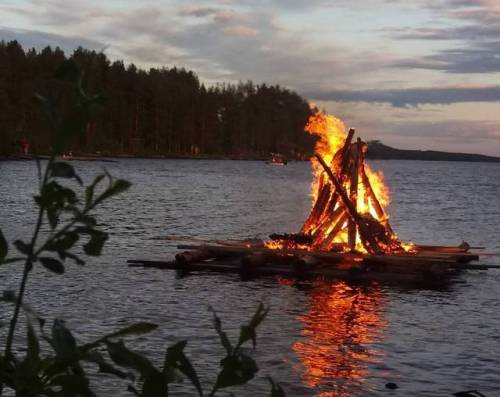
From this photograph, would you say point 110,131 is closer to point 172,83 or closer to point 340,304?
point 172,83

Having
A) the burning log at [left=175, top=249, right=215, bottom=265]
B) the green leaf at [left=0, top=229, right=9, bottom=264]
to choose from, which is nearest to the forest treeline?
the burning log at [left=175, top=249, right=215, bottom=265]

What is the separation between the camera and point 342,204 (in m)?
24.0

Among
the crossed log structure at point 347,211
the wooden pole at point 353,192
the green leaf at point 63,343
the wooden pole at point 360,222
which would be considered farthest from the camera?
the wooden pole at point 353,192

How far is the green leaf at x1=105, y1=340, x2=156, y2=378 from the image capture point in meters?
2.04

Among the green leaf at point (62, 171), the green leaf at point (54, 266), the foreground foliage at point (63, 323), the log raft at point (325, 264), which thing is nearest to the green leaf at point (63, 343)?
the foreground foliage at point (63, 323)

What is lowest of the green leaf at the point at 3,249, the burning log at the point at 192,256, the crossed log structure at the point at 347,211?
the burning log at the point at 192,256

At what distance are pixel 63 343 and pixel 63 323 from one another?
0.09 meters

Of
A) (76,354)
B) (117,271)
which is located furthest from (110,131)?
(76,354)

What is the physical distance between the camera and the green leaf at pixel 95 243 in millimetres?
2031

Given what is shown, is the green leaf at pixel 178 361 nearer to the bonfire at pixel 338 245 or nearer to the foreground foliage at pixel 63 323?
the foreground foliage at pixel 63 323

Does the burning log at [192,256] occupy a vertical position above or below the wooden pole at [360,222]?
below

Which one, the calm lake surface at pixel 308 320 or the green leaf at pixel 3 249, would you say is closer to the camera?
the green leaf at pixel 3 249

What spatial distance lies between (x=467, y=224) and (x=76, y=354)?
51.6m

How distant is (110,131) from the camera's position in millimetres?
164875
